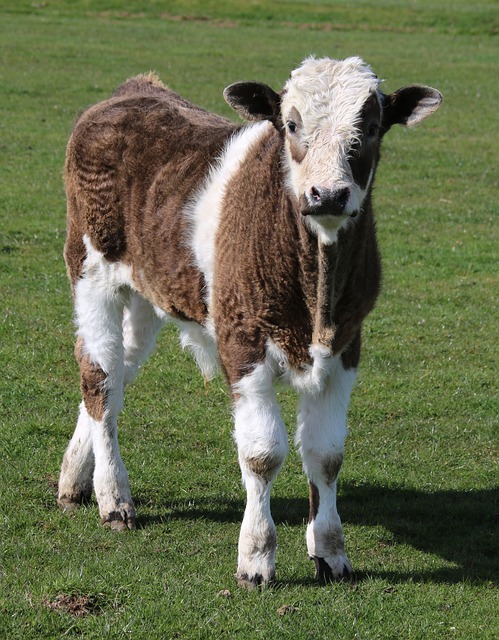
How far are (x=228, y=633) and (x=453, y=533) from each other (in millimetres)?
2186

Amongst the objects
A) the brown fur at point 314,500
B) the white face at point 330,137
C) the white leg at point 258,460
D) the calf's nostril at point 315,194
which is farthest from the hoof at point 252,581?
the calf's nostril at point 315,194

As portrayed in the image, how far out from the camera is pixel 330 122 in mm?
5645

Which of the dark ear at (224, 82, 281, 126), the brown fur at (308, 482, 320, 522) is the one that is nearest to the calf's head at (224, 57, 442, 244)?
the dark ear at (224, 82, 281, 126)

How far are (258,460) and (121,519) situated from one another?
138 cm

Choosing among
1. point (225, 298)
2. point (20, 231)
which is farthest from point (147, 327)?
point (20, 231)

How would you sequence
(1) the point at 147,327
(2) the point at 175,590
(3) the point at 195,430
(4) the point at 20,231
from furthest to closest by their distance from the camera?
(4) the point at 20,231, (3) the point at 195,430, (1) the point at 147,327, (2) the point at 175,590

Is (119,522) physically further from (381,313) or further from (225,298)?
(381,313)

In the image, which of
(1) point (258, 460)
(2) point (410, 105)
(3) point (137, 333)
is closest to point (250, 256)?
(1) point (258, 460)

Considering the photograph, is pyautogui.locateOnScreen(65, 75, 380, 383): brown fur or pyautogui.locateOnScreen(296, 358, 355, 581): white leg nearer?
pyautogui.locateOnScreen(65, 75, 380, 383): brown fur

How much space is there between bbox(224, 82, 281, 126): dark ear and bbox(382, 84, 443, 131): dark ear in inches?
25.1

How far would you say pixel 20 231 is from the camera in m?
14.0

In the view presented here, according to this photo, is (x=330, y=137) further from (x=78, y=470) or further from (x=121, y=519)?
(x=78, y=470)

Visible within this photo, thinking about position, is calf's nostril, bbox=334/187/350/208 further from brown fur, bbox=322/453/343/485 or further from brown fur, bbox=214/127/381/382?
→ brown fur, bbox=322/453/343/485

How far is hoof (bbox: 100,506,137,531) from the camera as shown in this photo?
7.10 m
